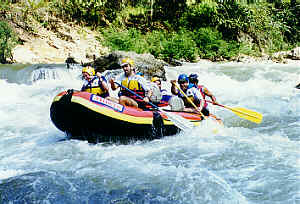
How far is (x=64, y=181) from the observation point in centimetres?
372

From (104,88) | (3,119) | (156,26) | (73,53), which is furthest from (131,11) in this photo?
(104,88)

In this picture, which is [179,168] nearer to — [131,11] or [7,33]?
[7,33]

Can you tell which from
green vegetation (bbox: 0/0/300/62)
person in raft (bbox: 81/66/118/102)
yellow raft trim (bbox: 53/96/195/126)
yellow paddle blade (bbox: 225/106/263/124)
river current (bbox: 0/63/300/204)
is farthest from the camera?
green vegetation (bbox: 0/0/300/62)

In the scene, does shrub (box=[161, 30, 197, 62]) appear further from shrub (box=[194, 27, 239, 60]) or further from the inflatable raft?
the inflatable raft

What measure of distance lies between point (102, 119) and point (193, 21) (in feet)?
46.2

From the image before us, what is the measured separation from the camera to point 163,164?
4.25 meters

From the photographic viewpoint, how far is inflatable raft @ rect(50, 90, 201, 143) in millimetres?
4691

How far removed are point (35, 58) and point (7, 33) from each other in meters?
1.47

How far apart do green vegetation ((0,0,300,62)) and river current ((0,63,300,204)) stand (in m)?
8.64

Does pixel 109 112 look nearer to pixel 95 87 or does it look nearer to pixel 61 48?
pixel 95 87

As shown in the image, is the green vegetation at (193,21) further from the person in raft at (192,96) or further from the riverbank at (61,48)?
the person in raft at (192,96)

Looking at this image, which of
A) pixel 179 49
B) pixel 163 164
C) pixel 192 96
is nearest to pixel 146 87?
pixel 192 96

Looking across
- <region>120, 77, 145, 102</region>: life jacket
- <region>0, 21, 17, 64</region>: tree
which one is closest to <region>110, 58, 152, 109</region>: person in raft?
<region>120, 77, 145, 102</region>: life jacket


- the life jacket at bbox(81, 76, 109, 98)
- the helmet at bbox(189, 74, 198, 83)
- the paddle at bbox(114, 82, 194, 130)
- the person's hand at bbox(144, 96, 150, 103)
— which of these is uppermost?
the helmet at bbox(189, 74, 198, 83)
